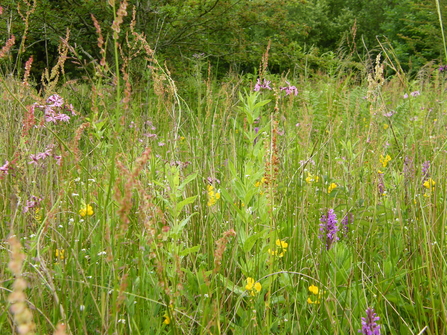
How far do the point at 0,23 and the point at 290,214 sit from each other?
474 centimetres

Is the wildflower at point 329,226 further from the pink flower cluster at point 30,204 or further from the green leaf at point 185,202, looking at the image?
the pink flower cluster at point 30,204

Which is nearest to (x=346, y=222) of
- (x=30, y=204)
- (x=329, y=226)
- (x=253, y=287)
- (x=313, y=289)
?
(x=329, y=226)

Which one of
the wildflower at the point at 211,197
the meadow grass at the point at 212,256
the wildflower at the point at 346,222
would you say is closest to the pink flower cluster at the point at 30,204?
the meadow grass at the point at 212,256

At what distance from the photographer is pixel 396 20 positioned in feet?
75.1

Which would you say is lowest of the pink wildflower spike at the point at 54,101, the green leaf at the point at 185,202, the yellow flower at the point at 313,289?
the yellow flower at the point at 313,289

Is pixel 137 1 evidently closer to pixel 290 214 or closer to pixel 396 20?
pixel 290 214

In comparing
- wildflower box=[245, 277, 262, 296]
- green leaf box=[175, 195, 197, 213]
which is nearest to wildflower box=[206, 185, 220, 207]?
green leaf box=[175, 195, 197, 213]

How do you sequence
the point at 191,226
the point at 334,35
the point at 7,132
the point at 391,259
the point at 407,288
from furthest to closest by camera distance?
the point at 334,35 → the point at 7,132 → the point at 191,226 → the point at 391,259 → the point at 407,288

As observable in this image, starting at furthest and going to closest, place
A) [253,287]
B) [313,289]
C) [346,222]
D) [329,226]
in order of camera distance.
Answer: [346,222]
[329,226]
[313,289]
[253,287]

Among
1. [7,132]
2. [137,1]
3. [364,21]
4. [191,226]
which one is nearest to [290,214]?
[191,226]

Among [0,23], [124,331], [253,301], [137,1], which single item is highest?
[137,1]

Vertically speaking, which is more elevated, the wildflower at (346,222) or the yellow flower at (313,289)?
the wildflower at (346,222)

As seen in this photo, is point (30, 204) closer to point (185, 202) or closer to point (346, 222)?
point (185, 202)

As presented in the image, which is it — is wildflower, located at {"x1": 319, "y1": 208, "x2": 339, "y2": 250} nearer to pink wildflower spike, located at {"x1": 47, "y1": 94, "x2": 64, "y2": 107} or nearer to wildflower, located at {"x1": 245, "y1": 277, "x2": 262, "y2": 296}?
wildflower, located at {"x1": 245, "y1": 277, "x2": 262, "y2": 296}
